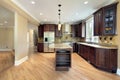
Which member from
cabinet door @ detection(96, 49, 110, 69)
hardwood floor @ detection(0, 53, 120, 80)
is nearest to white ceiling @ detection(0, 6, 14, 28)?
hardwood floor @ detection(0, 53, 120, 80)

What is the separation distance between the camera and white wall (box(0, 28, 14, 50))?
12633 millimetres

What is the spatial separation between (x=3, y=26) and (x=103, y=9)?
10430 millimetres

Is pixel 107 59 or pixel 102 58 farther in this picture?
pixel 102 58

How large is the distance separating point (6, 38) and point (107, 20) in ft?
34.7

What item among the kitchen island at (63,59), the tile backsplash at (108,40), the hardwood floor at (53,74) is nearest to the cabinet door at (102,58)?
the hardwood floor at (53,74)

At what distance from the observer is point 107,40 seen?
18.7 feet

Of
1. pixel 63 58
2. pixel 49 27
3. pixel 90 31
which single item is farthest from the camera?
→ pixel 49 27

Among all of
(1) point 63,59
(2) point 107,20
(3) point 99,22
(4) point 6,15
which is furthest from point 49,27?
(2) point 107,20

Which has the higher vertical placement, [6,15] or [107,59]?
[6,15]

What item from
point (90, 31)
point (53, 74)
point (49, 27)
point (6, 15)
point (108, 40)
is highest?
point (6, 15)

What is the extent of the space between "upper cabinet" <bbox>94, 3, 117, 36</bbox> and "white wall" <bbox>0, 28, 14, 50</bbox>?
9705 millimetres

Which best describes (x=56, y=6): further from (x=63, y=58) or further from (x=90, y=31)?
(x=90, y=31)

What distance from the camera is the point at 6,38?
41.6 feet

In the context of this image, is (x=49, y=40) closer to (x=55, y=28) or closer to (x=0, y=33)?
(x=55, y=28)
